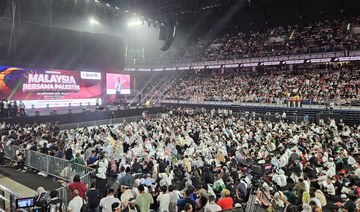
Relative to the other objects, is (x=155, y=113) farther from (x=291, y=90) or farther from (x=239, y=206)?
(x=239, y=206)

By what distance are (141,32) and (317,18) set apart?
81.9 ft

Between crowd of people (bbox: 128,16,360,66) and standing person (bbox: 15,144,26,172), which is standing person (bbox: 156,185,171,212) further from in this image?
crowd of people (bbox: 128,16,360,66)

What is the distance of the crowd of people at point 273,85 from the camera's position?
24781mm

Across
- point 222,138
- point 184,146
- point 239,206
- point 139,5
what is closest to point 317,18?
point 139,5

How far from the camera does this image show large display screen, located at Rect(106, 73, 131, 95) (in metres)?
29.8

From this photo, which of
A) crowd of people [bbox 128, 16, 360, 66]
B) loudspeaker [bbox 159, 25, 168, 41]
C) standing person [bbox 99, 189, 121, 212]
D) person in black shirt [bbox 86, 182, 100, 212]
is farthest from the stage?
standing person [bbox 99, 189, 121, 212]

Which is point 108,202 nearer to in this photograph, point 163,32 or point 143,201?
point 143,201

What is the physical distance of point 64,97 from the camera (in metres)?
24.9

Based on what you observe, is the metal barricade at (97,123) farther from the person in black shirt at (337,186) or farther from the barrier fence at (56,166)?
the person in black shirt at (337,186)

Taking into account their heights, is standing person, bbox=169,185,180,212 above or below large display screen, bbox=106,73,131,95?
below

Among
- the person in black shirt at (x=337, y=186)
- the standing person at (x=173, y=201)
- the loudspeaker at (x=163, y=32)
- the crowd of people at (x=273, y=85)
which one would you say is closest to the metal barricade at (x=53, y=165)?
the standing person at (x=173, y=201)

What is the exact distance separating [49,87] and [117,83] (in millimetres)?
8623

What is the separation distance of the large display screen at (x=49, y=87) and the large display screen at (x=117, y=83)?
4.98 ft

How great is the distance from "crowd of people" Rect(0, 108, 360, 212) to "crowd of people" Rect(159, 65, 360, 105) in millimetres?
9936
